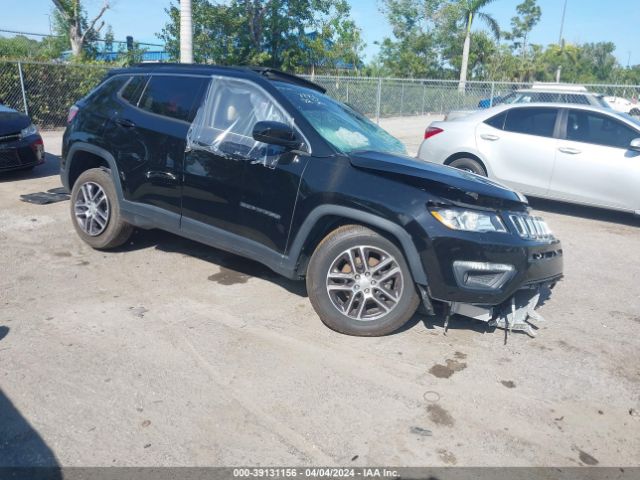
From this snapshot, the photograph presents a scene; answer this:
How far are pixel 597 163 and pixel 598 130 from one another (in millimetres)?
505

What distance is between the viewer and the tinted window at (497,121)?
8391 mm

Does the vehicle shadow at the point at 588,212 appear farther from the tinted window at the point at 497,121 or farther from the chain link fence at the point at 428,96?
the chain link fence at the point at 428,96

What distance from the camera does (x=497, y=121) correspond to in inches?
332

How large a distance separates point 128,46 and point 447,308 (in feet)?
72.2

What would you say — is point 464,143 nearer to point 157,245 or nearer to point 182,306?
point 157,245

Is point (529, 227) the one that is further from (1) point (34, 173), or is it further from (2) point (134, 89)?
(1) point (34, 173)

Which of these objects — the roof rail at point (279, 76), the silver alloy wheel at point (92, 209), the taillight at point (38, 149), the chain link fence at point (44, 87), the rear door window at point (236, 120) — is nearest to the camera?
the rear door window at point (236, 120)

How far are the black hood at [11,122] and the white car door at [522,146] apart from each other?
688 centimetres

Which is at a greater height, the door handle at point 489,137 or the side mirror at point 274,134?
the side mirror at point 274,134

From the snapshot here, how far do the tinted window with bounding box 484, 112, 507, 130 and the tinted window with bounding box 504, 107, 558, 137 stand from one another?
6cm

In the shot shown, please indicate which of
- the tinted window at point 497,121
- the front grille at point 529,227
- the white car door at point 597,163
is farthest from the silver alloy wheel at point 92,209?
the white car door at point 597,163

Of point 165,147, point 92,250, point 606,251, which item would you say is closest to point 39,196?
point 92,250

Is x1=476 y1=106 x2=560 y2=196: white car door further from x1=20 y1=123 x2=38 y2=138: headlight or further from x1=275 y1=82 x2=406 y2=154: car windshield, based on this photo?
x1=20 y1=123 x2=38 y2=138: headlight

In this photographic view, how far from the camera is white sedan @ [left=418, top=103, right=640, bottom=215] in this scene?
7.54 meters
